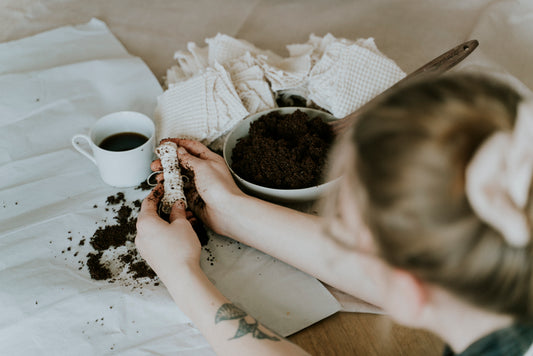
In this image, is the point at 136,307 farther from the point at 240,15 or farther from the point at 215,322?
the point at 240,15

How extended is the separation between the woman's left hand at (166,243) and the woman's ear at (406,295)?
338mm

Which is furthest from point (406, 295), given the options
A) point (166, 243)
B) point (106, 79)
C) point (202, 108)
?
point (106, 79)

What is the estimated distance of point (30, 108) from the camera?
Answer: 3.11ft

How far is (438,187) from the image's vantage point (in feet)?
1.07

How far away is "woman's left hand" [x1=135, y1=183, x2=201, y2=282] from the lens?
66 centimetres

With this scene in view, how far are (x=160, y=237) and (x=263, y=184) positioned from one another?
0.66ft

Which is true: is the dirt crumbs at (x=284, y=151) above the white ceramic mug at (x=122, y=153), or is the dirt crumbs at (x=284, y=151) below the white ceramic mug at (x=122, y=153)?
above

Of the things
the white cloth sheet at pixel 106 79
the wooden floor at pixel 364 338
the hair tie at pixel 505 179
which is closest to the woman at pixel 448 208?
the hair tie at pixel 505 179

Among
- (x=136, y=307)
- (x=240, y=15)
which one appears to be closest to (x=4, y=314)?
(x=136, y=307)

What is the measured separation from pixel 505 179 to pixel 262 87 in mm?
667

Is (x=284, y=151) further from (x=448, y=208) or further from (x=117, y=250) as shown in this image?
(x=448, y=208)

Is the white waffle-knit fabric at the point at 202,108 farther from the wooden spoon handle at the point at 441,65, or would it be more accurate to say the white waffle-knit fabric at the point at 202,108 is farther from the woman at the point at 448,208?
the woman at the point at 448,208

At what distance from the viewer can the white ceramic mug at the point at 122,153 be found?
781 mm

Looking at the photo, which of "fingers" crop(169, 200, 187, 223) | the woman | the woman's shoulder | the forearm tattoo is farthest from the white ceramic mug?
the woman's shoulder
